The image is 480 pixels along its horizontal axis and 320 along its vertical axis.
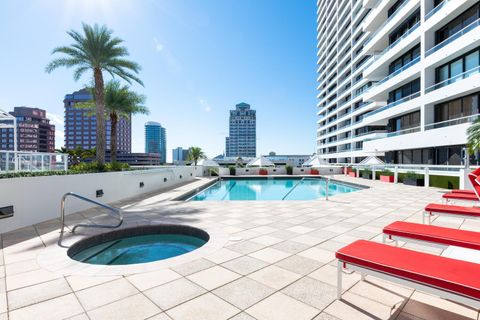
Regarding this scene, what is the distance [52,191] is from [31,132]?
15841cm

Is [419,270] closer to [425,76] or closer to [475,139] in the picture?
[475,139]

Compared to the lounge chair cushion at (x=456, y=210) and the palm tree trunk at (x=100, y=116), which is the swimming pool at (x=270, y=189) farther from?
the lounge chair cushion at (x=456, y=210)

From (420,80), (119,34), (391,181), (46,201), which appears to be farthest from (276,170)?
(46,201)

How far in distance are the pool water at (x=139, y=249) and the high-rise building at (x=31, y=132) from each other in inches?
6129

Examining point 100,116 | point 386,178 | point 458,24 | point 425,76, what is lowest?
point 386,178

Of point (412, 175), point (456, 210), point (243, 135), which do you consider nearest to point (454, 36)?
point (412, 175)

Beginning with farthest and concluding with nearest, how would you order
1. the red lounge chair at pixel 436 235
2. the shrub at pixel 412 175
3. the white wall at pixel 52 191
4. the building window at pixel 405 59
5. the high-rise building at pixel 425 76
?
the building window at pixel 405 59 < the shrub at pixel 412 175 < the high-rise building at pixel 425 76 < the white wall at pixel 52 191 < the red lounge chair at pixel 436 235

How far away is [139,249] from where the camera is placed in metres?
6.17

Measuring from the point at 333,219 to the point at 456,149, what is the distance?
17.7 meters

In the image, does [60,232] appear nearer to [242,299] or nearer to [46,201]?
[46,201]

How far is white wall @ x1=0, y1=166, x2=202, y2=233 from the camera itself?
680 cm

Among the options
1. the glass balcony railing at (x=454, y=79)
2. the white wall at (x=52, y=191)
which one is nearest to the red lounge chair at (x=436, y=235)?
the white wall at (x=52, y=191)

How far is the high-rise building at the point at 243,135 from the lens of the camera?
184625 mm

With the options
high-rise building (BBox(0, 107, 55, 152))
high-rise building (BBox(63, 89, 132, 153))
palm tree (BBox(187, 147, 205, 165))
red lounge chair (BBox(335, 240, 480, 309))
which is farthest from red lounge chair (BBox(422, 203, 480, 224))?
high-rise building (BBox(0, 107, 55, 152))
